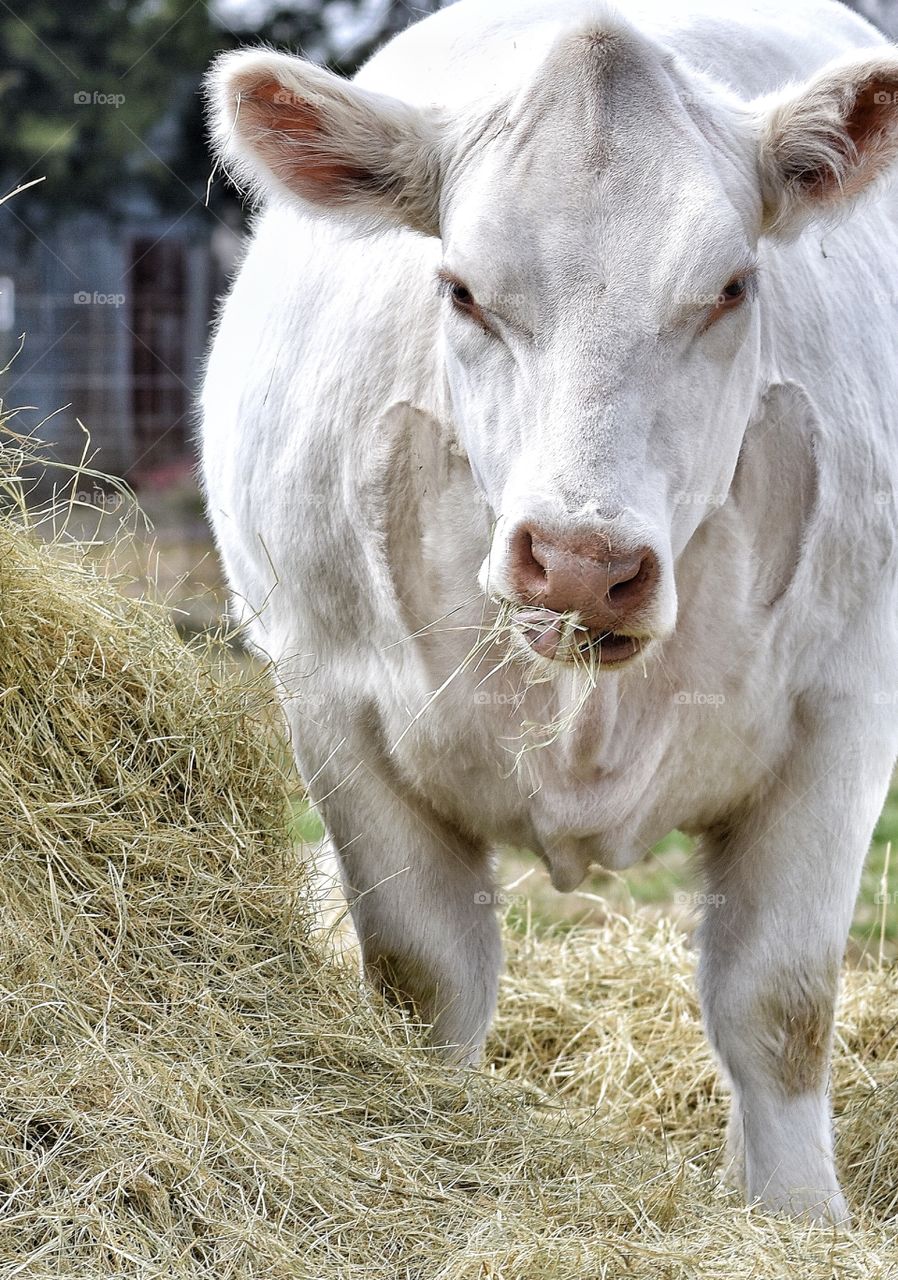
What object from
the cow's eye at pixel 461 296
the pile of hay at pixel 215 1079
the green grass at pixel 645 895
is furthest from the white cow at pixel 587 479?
the green grass at pixel 645 895

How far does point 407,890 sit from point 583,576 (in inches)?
46.1

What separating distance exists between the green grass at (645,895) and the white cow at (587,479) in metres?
1.16

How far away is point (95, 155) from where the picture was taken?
10.2 m

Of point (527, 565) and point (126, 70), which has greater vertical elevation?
point (527, 565)

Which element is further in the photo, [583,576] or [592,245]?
[592,245]

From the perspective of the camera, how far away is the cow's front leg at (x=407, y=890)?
333 cm

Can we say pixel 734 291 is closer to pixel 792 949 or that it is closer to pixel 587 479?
pixel 587 479

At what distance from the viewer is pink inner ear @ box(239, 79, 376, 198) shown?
279 cm

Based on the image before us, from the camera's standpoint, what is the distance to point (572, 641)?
254cm

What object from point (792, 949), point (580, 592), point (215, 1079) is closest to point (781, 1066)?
point (792, 949)

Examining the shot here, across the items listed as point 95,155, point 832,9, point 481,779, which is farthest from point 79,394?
point 481,779

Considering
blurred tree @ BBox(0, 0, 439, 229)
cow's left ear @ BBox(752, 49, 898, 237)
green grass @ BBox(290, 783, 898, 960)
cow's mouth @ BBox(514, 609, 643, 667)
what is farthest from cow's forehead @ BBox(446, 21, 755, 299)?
blurred tree @ BBox(0, 0, 439, 229)

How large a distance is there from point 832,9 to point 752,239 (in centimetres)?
163

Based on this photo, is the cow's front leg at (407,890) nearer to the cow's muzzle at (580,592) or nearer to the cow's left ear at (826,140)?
the cow's muzzle at (580,592)
